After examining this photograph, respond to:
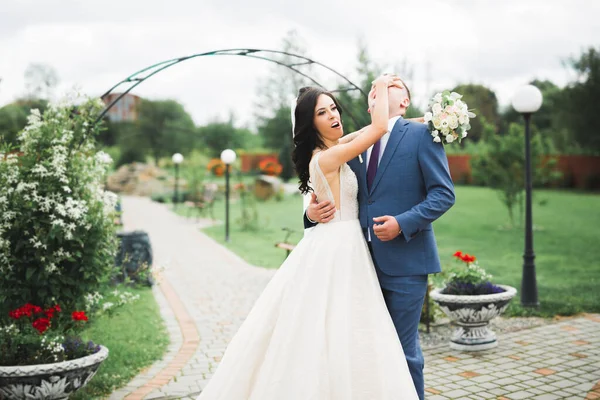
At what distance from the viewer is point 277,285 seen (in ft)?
11.6

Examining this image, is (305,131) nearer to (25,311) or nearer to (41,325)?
(41,325)

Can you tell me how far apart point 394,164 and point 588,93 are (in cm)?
3071

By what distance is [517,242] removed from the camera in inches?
589

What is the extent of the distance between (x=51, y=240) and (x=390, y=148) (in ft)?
10.3

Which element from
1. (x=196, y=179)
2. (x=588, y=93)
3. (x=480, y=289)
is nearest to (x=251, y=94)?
(x=196, y=179)

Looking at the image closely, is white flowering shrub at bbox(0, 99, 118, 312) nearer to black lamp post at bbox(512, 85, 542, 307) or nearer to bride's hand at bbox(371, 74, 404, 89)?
bride's hand at bbox(371, 74, 404, 89)

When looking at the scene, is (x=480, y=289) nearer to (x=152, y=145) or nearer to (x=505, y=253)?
(x=505, y=253)

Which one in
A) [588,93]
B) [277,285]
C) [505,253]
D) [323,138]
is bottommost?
[505,253]

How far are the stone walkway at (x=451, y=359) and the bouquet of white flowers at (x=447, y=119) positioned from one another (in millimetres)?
2423

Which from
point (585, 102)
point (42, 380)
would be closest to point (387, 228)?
point (42, 380)

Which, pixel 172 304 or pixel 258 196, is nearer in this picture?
pixel 172 304

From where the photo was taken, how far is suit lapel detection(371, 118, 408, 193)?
3486mm

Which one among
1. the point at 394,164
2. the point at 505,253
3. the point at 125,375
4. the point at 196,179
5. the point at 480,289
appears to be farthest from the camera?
the point at 196,179

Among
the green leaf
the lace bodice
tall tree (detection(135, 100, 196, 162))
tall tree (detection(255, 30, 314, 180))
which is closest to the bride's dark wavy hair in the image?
the lace bodice
